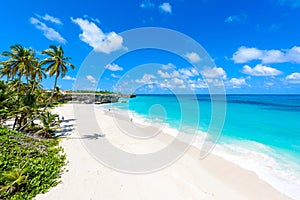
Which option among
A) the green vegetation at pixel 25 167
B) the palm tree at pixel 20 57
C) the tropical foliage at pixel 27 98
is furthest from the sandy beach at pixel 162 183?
the palm tree at pixel 20 57

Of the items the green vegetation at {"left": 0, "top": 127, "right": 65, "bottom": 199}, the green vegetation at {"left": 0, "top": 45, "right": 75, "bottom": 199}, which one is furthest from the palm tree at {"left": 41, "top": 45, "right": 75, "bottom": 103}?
the green vegetation at {"left": 0, "top": 127, "right": 65, "bottom": 199}

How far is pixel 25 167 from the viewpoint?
6328 mm

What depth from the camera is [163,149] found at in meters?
11.6

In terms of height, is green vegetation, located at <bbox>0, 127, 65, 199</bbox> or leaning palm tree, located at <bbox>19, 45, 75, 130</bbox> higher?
leaning palm tree, located at <bbox>19, 45, 75, 130</bbox>

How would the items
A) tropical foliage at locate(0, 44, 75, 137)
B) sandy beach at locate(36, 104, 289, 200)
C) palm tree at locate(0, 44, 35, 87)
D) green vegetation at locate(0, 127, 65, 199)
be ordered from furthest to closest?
palm tree at locate(0, 44, 35, 87) < tropical foliage at locate(0, 44, 75, 137) < sandy beach at locate(36, 104, 289, 200) < green vegetation at locate(0, 127, 65, 199)

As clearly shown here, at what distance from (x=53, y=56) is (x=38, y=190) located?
31.4 ft

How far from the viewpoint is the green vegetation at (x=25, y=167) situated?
526 centimetres

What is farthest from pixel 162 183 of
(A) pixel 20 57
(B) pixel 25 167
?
(A) pixel 20 57

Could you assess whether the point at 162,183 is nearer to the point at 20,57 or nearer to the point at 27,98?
the point at 27,98

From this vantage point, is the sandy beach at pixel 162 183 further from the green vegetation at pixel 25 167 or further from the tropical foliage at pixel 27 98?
the tropical foliage at pixel 27 98

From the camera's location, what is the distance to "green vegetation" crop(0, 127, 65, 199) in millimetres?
5259

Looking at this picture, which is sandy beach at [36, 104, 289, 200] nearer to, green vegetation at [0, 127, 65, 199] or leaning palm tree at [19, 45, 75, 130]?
green vegetation at [0, 127, 65, 199]

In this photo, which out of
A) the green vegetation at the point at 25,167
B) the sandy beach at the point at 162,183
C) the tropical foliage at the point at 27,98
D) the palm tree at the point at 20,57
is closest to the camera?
the green vegetation at the point at 25,167

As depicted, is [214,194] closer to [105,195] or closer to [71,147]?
[105,195]
